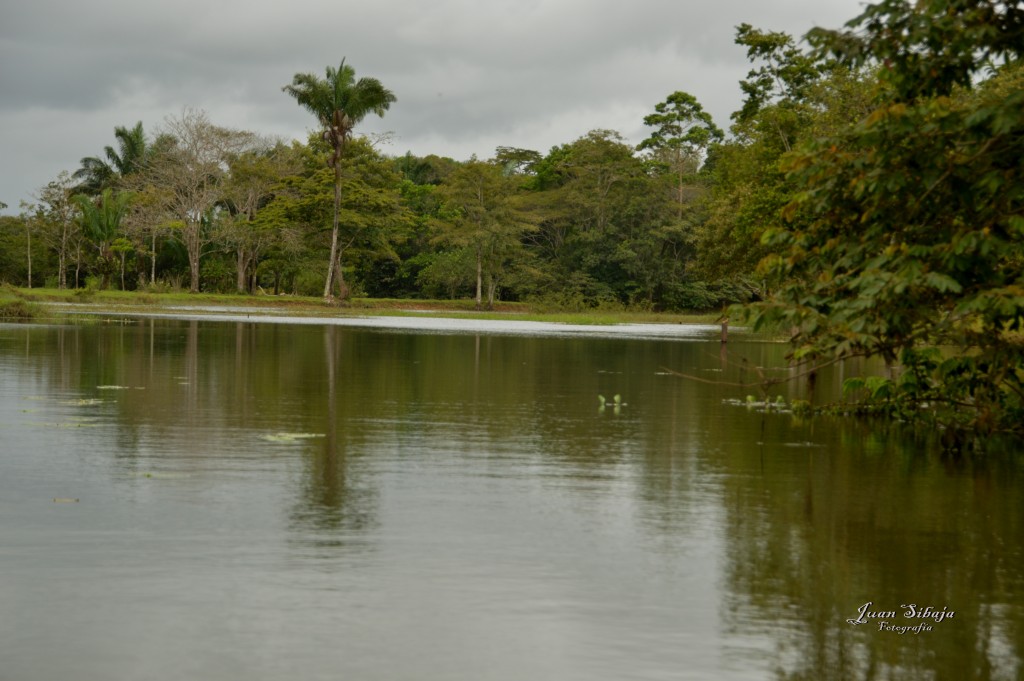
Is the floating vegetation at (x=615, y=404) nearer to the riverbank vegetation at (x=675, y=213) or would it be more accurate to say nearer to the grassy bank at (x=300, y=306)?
the riverbank vegetation at (x=675, y=213)

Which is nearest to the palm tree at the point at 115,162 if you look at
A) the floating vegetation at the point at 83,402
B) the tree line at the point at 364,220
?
the tree line at the point at 364,220

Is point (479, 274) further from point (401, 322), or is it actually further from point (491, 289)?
point (401, 322)

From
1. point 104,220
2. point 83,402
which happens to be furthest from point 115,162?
point 83,402

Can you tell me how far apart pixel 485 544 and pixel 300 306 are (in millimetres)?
57199

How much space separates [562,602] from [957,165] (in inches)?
189

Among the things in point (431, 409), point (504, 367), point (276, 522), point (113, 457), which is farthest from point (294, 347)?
point (276, 522)

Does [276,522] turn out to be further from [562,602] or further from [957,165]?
[957,165]

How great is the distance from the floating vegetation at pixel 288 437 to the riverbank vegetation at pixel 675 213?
5179 millimetres

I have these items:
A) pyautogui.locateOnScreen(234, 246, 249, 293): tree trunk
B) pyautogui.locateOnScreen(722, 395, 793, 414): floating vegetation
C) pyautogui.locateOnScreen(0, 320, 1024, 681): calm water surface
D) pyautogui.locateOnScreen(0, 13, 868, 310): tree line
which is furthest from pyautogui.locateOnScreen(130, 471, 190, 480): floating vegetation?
pyautogui.locateOnScreen(234, 246, 249, 293): tree trunk

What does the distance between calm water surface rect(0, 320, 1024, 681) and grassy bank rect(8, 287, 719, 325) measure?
38.9 meters

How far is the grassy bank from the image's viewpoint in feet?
180

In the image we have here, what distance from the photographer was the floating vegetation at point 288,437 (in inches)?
460

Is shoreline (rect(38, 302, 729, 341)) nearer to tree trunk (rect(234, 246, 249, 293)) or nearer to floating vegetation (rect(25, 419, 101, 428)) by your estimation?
tree trunk (rect(234, 246, 249, 293))

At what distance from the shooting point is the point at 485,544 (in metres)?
7.35
